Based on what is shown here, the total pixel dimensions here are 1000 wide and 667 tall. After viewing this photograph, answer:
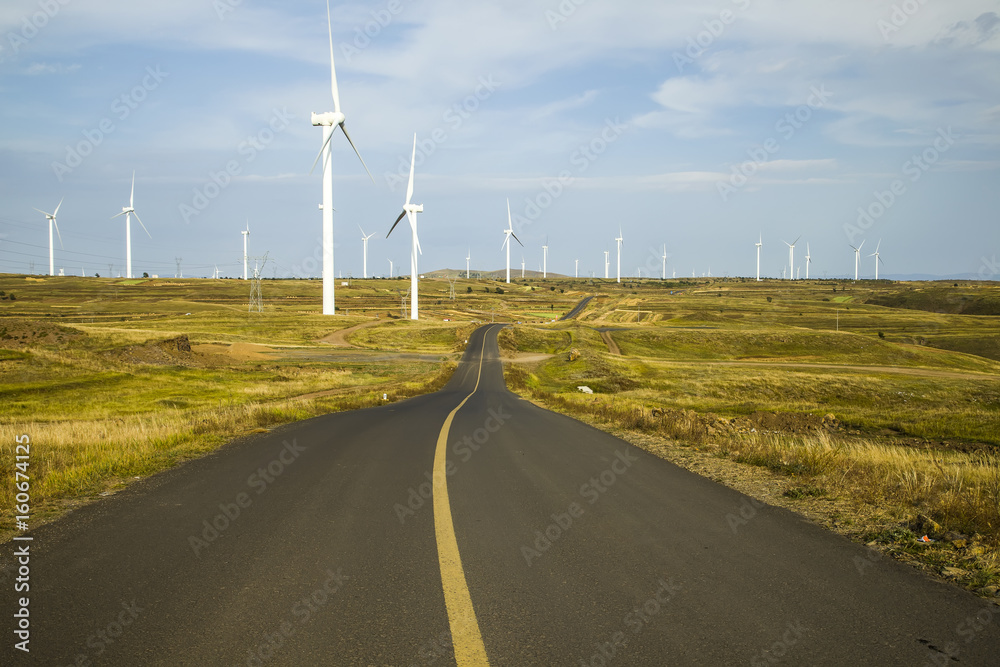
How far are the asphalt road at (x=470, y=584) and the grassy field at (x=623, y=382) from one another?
3.89 ft

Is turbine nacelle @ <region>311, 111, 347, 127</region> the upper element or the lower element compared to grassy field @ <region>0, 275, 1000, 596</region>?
upper

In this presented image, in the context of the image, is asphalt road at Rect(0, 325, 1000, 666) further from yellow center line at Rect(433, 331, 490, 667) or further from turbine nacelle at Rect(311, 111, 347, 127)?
turbine nacelle at Rect(311, 111, 347, 127)

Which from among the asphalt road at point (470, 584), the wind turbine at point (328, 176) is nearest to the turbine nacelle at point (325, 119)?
the wind turbine at point (328, 176)

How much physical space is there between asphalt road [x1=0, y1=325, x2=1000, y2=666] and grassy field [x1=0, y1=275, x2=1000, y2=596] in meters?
1.19

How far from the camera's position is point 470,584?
4816 mm

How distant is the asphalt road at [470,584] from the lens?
151 inches

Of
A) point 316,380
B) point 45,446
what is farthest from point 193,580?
point 316,380

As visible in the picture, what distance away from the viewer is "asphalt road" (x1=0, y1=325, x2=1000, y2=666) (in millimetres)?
3840

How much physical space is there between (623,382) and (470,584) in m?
51.3

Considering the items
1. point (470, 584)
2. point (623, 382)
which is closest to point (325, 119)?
point (623, 382)

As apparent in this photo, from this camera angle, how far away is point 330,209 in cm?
9900

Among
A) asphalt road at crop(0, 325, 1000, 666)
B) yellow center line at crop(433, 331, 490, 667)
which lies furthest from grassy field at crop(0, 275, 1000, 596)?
yellow center line at crop(433, 331, 490, 667)

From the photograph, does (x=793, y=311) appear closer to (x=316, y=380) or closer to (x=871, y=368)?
(x=871, y=368)

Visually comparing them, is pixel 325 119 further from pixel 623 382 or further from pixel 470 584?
pixel 470 584
